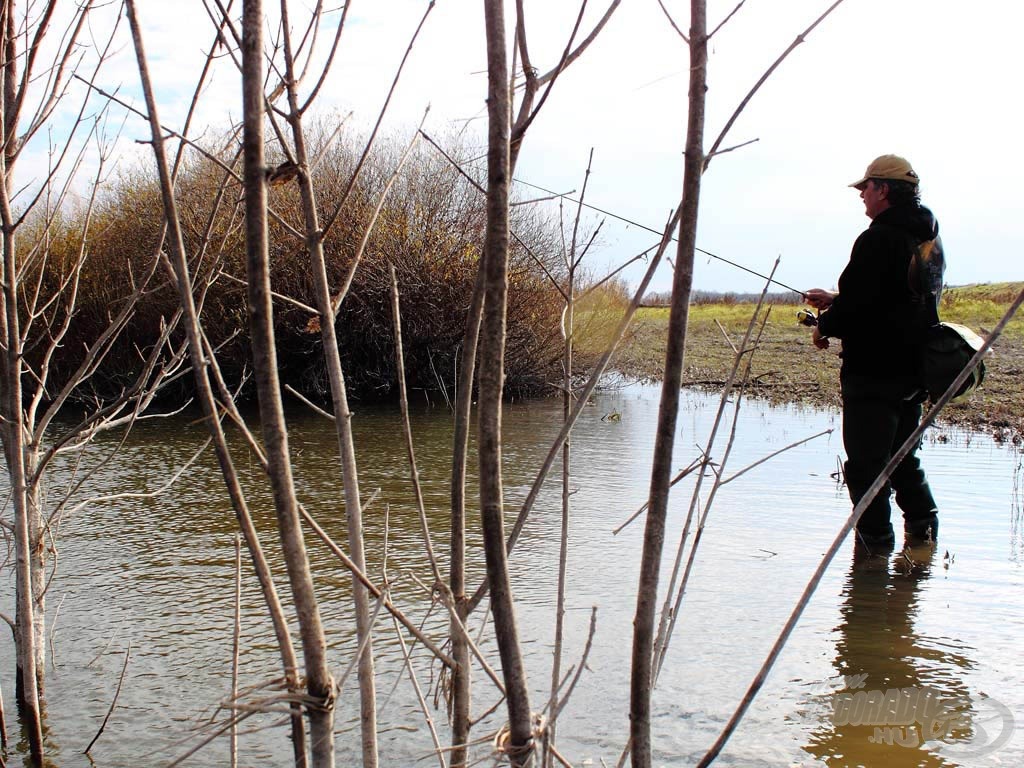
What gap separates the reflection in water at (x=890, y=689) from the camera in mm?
3105

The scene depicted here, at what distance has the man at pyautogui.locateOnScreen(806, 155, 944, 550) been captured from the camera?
15.1 feet

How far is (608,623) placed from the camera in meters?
4.25

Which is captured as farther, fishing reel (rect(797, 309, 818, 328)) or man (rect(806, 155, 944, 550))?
fishing reel (rect(797, 309, 818, 328))

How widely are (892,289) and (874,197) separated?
48cm

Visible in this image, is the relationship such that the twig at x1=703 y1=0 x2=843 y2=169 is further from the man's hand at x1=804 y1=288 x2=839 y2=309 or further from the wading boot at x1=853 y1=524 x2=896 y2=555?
the wading boot at x1=853 y1=524 x2=896 y2=555

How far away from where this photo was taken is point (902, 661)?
3812 millimetres

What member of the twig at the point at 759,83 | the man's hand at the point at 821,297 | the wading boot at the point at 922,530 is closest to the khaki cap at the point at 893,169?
the man's hand at the point at 821,297

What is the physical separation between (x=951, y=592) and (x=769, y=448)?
15.0ft

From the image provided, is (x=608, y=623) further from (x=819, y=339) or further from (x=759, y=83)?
(x=759, y=83)

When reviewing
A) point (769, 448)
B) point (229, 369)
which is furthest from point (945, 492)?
point (229, 369)

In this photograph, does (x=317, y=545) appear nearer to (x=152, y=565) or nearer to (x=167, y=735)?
(x=152, y=565)

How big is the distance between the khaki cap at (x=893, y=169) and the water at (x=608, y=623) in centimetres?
202

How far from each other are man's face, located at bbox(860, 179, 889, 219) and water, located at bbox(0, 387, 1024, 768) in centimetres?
187

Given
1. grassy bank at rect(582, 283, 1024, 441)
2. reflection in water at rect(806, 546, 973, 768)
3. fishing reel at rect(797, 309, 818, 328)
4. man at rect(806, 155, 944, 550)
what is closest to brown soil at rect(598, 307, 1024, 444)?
grassy bank at rect(582, 283, 1024, 441)
